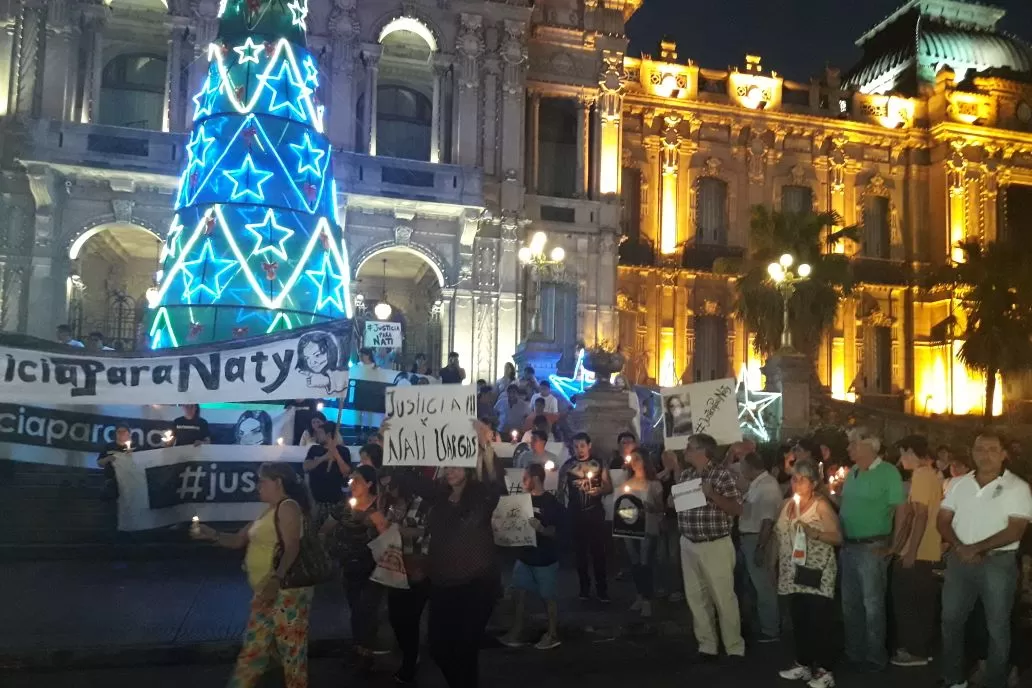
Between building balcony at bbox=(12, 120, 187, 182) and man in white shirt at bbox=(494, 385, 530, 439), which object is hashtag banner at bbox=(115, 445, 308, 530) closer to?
man in white shirt at bbox=(494, 385, 530, 439)

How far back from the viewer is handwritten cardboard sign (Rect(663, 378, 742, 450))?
9.44 m

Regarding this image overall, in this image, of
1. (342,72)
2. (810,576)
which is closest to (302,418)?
(810,576)

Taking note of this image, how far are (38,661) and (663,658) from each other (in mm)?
5174

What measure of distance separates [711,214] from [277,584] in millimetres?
30248

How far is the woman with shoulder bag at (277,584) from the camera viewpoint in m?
5.88

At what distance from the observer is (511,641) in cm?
868

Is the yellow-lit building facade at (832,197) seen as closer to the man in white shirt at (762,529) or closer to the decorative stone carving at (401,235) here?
the decorative stone carving at (401,235)

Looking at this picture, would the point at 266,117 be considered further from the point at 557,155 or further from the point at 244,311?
the point at 557,155

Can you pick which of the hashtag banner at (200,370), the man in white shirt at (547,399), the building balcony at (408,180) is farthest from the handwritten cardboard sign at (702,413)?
the building balcony at (408,180)

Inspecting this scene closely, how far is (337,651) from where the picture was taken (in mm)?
8367

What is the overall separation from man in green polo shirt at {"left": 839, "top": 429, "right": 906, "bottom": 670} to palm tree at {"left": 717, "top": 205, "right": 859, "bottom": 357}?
21799 millimetres

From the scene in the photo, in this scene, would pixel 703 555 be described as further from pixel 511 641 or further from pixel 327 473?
pixel 327 473

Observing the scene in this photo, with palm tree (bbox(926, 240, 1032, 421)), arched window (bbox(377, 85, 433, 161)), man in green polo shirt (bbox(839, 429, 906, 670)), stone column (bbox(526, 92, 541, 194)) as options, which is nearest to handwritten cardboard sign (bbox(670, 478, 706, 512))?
man in green polo shirt (bbox(839, 429, 906, 670))

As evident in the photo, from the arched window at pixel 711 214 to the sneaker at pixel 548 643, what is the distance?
27.0m
